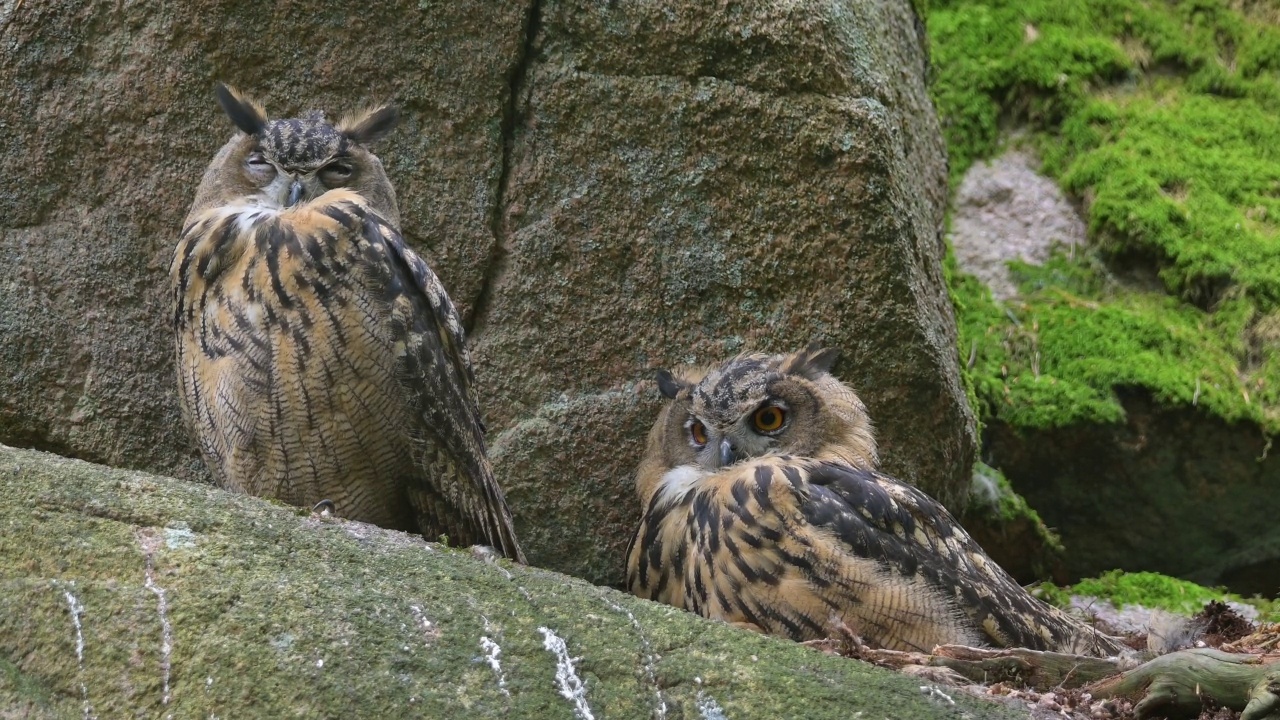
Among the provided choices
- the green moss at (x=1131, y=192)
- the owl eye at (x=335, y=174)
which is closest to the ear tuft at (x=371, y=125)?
the owl eye at (x=335, y=174)

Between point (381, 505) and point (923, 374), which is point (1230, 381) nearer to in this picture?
point (923, 374)

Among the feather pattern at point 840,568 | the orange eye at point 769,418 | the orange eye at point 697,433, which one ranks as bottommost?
the feather pattern at point 840,568

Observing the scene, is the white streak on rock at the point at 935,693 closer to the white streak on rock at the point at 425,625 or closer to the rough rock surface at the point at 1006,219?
the white streak on rock at the point at 425,625

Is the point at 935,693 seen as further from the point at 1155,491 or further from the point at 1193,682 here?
the point at 1155,491

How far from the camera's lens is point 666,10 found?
3762 millimetres

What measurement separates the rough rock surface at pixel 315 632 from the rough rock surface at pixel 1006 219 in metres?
3.08

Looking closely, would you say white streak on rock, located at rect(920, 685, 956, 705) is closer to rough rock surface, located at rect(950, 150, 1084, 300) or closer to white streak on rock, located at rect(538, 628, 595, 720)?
white streak on rock, located at rect(538, 628, 595, 720)

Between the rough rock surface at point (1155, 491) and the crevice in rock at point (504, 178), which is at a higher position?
the crevice in rock at point (504, 178)

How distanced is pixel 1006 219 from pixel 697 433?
2382 millimetres

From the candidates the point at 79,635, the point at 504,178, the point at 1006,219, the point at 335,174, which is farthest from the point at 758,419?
the point at 1006,219

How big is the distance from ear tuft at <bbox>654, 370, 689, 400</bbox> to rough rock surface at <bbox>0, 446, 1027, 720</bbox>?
1.12m

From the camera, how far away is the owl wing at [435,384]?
10.6ft

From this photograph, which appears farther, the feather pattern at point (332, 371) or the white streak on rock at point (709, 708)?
the feather pattern at point (332, 371)

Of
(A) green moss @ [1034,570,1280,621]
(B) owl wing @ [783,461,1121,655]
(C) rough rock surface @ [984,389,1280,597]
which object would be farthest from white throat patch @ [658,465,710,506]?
(C) rough rock surface @ [984,389,1280,597]
